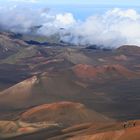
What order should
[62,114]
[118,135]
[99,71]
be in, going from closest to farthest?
1. [118,135]
2. [62,114]
3. [99,71]

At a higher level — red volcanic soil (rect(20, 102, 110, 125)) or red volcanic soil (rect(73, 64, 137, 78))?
red volcanic soil (rect(73, 64, 137, 78))

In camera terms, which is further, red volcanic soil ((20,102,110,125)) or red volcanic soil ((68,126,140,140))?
red volcanic soil ((20,102,110,125))

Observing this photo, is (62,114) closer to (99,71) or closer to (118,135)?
(118,135)

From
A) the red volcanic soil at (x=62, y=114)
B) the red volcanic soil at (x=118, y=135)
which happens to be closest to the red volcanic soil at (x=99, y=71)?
the red volcanic soil at (x=62, y=114)

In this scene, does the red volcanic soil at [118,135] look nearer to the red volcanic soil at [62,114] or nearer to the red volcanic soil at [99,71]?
the red volcanic soil at [62,114]

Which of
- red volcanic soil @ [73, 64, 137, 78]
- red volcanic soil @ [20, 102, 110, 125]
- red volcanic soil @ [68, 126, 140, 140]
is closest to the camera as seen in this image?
red volcanic soil @ [68, 126, 140, 140]

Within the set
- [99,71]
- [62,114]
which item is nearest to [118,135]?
[62,114]

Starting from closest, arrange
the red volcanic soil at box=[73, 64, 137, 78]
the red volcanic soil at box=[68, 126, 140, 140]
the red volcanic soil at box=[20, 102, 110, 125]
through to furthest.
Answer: the red volcanic soil at box=[68, 126, 140, 140] → the red volcanic soil at box=[20, 102, 110, 125] → the red volcanic soil at box=[73, 64, 137, 78]

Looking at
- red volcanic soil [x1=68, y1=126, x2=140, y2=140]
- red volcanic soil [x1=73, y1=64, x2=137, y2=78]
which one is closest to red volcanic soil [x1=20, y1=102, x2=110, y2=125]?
red volcanic soil [x1=68, y1=126, x2=140, y2=140]

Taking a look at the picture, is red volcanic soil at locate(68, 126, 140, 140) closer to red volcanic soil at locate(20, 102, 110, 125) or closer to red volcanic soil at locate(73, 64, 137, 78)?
red volcanic soil at locate(20, 102, 110, 125)
